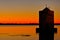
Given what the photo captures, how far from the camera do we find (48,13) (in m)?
3.91

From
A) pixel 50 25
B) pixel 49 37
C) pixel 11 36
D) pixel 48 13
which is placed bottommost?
pixel 11 36

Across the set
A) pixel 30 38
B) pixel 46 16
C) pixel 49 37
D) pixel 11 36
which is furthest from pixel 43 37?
pixel 11 36

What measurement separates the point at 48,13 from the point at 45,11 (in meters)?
0.09

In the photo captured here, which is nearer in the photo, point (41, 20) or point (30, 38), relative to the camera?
point (41, 20)

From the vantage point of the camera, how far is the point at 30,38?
424 inches

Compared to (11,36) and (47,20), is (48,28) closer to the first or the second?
(47,20)

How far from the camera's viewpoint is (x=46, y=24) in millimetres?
3992

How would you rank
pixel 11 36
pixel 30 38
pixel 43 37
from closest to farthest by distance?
1. pixel 43 37
2. pixel 30 38
3. pixel 11 36

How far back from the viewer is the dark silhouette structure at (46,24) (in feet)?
12.8

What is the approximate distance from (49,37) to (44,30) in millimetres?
214

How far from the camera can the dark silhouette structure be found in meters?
3.90

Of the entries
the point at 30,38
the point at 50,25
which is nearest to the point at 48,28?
the point at 50,25

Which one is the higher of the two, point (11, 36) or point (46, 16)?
point (46, 16)

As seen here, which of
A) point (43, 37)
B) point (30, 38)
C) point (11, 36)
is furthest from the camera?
point (11, 36)
